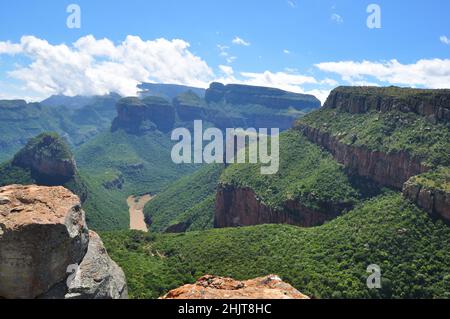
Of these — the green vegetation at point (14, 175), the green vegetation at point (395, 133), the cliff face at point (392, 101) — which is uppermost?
the cliff face at point (392, 101)

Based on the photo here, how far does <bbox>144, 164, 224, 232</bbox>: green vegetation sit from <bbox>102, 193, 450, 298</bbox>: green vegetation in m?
61.0

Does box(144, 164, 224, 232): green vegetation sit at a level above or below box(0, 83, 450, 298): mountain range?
below

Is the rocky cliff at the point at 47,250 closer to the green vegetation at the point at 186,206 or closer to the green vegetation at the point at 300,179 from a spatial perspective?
the green vegetation at the point at 300,179

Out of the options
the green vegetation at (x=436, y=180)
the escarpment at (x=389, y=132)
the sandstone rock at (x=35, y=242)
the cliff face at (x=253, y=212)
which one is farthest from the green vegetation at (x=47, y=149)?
the sandstone rock at (x=35, y=242)

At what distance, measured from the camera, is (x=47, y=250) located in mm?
22922

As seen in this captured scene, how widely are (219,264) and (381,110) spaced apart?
54907 mm

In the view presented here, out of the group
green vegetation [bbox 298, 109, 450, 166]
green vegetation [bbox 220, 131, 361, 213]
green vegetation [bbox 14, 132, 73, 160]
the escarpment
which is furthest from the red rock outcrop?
green vegetation [bbox 14, 132, 73, 160]

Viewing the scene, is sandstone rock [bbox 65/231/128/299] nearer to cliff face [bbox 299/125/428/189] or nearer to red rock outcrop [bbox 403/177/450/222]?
red rock outcrop [bbox 403/177/450/222]

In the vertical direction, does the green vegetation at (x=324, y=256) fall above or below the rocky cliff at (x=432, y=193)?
below

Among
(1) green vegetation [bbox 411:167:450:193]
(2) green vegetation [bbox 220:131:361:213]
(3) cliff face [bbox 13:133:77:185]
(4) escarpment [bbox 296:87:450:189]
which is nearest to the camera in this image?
(1) green vegetation [bbox 411:167:450:193]

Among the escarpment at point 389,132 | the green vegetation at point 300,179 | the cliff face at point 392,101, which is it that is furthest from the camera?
the green vegetation at point 300,179

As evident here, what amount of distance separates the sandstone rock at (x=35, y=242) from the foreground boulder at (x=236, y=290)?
20.0 ft

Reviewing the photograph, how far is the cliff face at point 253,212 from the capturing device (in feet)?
299

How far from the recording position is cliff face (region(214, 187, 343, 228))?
91125 millimetres
